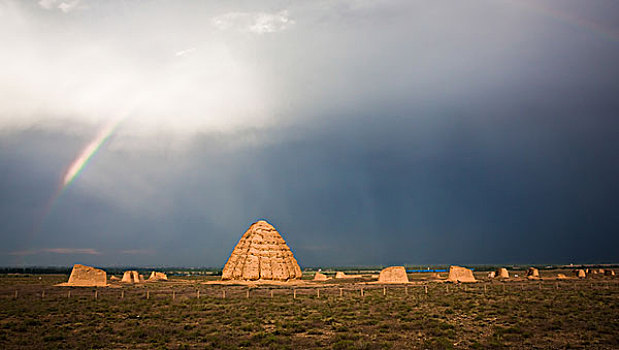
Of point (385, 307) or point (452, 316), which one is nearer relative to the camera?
point (452, 316)

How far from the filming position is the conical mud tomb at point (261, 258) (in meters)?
66.0

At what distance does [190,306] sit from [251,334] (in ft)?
46.3

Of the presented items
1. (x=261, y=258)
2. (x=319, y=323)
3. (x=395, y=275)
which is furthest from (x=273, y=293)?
(x=395, y=275)

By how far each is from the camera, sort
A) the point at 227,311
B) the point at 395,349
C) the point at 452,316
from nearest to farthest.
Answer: the point at 395,349
the point at 452,316
the point at 227,311

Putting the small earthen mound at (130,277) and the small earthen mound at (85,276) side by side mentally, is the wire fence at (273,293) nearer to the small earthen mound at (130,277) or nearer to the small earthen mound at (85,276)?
the small earthen mound at (85,276)

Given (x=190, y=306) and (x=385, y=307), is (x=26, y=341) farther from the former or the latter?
(x=385, y=307)

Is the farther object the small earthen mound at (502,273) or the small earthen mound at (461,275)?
the small earthen mound at (502,273)

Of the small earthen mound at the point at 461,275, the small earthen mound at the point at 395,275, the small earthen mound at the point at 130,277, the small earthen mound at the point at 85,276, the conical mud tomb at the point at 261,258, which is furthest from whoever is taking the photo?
the small earthen mound at the point at 130,277

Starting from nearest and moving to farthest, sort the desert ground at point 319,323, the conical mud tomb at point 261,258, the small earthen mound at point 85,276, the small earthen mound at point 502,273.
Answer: the desert ground at point 319,323 < the small earthen mound at point 85,276 < the conical mud tomb at point 261,258 < the small earthen mound at point 502,273

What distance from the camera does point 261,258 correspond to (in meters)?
67.2

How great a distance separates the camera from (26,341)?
67.3 feet

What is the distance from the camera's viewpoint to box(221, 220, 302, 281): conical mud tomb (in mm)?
66000

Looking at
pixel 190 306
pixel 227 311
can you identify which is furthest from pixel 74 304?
pixel 227 311

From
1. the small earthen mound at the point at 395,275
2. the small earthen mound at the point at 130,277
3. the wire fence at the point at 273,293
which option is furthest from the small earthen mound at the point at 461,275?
the small earthen mound at the point at 130,277
